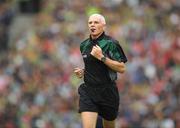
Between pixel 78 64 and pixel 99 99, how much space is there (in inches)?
350

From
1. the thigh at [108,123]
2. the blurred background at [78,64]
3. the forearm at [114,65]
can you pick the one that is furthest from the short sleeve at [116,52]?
the blurred background at [78,64]

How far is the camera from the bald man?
493 inches

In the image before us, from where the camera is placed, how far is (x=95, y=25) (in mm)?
12570

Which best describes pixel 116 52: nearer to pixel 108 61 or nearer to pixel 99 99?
pixel 108 61

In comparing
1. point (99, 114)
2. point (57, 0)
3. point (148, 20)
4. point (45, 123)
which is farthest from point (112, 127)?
point (57, 0)

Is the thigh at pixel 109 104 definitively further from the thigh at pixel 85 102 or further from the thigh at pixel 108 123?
the thigh at pixel 85 102

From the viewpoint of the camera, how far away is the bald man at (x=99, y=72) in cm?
1253

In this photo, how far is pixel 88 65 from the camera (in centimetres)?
1276

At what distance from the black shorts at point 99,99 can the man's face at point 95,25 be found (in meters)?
0.76

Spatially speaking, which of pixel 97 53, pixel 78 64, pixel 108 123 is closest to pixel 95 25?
pixel 97 53

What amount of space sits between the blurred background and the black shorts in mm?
6799

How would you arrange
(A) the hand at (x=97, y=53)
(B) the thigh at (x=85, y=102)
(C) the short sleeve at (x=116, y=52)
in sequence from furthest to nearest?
1. (B) the thigh at (x=85, y=102)
2. (C) the short sleeve at (x=116, y=52)
3. (A) the hand at (x=97, y=53)

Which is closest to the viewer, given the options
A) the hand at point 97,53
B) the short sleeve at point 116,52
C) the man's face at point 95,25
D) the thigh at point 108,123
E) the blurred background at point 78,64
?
the hand at point 97,53

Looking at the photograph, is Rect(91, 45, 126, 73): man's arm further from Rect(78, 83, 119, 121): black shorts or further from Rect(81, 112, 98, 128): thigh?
Rect(81, 112, 98, 128): thigh
